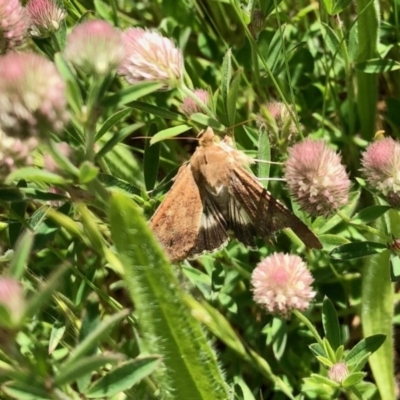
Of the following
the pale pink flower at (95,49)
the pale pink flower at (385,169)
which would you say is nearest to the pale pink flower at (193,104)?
the pale pink flower at (385,169)

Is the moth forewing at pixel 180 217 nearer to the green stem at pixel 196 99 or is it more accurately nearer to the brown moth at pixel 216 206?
the brown moth at pixel 216 206

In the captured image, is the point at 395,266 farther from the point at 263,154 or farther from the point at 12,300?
the point at 12,300

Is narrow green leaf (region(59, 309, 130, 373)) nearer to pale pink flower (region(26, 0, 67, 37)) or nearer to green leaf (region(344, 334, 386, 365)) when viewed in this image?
green leaf (region(344, 334, 386, 365))

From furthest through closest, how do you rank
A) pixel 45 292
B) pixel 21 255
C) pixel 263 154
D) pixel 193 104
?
pixel 193 104
pixel 263 154
pixel 21 255
pixel 45 292

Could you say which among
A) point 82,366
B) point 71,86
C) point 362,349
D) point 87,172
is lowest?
point 362,349

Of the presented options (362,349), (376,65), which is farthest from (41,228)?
(376,65)

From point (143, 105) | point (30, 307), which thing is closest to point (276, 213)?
point (143, 105)

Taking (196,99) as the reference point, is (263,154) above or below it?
below
